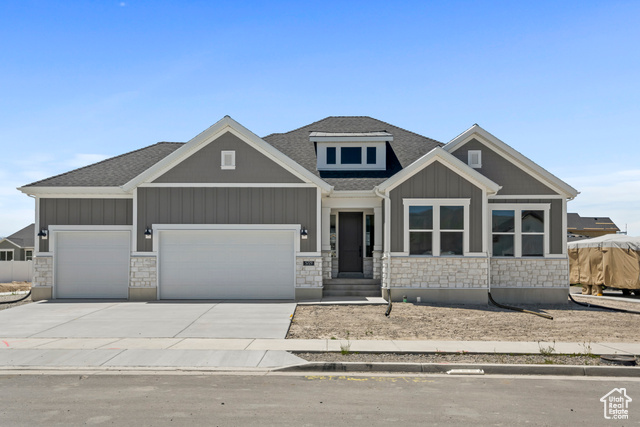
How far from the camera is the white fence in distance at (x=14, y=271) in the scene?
36156 mm

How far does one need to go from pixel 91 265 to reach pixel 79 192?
2.55 metres

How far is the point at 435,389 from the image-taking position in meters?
7.62

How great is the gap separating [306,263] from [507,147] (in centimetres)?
829

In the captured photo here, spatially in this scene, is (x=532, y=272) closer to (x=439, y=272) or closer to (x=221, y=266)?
(x=439, y=272)

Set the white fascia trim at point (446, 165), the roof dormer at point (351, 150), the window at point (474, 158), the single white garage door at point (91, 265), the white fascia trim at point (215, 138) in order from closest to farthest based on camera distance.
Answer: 1. the white fascia trim at point (446, 165)
2. the white fascia trim at point (215, 138)
3. the single white garage door at point (91, 265)
4. the window at point (474, 158)
5. the roof dormer at point (351, 150)

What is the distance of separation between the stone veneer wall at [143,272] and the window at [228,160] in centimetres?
392

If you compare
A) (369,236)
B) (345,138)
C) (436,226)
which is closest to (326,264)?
(369,236)

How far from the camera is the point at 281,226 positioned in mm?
17203

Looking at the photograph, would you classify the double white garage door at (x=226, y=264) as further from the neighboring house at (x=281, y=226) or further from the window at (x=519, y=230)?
the window at (x=519, y=230)

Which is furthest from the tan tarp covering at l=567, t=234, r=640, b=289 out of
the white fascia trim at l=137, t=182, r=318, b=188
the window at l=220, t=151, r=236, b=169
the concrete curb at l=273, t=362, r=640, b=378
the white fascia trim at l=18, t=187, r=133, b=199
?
the white fascia trim at l=18, t=187, r=133, b=199

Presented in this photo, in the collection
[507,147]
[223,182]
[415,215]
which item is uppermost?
[507,147]

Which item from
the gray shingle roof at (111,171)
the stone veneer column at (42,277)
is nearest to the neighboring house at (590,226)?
the gray shingle roof at (111,171)

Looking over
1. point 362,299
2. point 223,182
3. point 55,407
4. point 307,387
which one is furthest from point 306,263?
point 55,407

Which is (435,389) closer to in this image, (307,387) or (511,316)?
(307,387)
